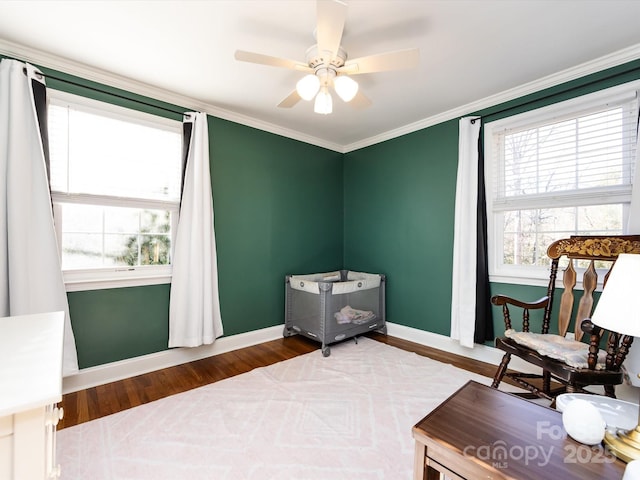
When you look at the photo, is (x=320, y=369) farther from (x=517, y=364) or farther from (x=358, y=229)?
(x=358, y=229)

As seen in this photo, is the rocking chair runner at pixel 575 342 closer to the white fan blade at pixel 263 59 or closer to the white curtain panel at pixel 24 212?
the white fan blade at pixel 263 59

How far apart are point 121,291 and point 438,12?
2904 millimetres

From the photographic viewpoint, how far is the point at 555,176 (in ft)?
7.64

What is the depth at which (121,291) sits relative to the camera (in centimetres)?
234

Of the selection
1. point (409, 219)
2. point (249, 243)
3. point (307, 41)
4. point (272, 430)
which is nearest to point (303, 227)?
point (249, 243)

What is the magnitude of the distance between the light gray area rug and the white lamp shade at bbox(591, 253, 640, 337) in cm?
109

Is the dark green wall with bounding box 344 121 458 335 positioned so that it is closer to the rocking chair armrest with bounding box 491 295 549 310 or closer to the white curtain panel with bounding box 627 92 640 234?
the rocking chair armrest with bounding box 491 295 549 310

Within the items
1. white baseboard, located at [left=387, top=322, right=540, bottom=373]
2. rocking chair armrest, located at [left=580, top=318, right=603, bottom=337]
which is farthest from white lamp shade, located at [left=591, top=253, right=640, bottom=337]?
white baseboard, located at [left=387, top=322, right=540, bottom=373]

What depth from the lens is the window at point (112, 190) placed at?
6.93 ft

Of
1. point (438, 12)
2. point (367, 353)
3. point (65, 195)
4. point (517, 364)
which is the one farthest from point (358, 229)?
point (65, 195)

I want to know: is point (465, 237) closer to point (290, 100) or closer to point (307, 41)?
point (290, 100)

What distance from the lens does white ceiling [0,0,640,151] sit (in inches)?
62.6

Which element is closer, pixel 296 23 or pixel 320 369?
pixel 296 23

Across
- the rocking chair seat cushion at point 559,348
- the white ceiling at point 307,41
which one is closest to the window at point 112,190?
the white ceiling at point 307,41
